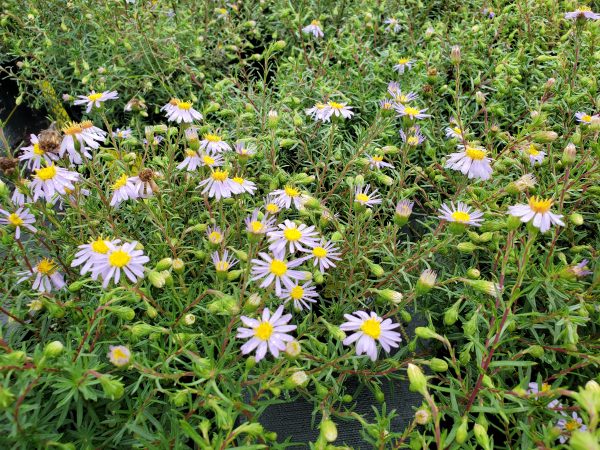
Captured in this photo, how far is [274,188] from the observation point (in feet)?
4.76

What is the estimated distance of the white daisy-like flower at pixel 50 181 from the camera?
45.6 inches

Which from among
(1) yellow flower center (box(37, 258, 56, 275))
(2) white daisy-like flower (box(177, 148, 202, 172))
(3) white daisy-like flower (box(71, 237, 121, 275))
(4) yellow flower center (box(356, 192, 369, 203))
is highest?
(3) white daisy-like flower (box(71, 237, 121, 275))

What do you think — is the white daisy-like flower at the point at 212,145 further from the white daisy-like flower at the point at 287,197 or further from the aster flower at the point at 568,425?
the aster flower at the point at 568,425

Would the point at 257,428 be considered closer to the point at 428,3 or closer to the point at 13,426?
the point at 13,426

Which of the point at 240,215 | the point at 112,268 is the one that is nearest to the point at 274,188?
the point at 240,215

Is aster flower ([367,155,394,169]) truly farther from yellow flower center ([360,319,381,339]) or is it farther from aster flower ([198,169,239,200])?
yellow flower center ([360,319,381,339])

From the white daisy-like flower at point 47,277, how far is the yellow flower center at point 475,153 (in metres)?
1.17

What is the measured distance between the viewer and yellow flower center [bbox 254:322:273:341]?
94 centimetres

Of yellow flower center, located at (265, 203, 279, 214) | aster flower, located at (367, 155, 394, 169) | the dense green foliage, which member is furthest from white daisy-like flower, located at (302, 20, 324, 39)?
yellow flower center, located at (265, 203, 279, 214)

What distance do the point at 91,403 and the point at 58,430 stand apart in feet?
0.36

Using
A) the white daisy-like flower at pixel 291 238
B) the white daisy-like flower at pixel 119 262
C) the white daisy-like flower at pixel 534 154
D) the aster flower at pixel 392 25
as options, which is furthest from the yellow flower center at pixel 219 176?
the aster flower at pixel 392 25

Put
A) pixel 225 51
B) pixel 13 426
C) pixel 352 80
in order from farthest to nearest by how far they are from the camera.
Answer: pixel 225 51, pixel 352 80, pixel 13 426

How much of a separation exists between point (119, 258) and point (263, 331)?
13.6 inches

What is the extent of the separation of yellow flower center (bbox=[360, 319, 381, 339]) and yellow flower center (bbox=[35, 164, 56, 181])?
855mm
